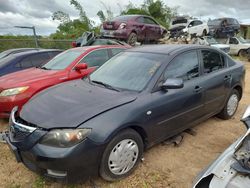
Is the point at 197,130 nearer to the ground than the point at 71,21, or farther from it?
nearer to the ground

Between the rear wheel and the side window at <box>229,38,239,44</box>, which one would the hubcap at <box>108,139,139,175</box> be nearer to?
the rear wheel

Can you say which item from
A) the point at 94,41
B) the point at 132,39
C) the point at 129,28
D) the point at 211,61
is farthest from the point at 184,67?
the point at 132,39

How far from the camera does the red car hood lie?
4527 millimetres

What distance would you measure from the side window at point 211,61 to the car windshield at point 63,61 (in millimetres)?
2879

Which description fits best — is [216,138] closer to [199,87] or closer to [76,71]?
[199,87]

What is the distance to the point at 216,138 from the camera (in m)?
4.11

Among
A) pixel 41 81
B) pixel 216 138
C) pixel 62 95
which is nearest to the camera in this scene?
pixel 62 95

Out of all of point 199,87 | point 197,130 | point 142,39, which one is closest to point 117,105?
point 199,87

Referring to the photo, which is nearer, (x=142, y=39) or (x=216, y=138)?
(x=216, y=138)

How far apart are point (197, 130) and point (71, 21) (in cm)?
2297

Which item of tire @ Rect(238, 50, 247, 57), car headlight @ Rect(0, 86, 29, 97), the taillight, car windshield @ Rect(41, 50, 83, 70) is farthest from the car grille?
tire @ Rect(238, 50, 247, 57)

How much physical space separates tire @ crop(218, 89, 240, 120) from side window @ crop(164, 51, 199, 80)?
1.32 m

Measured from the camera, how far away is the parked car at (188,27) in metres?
17.1

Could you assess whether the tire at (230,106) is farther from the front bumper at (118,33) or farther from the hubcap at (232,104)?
the front bumper at (118,33)
